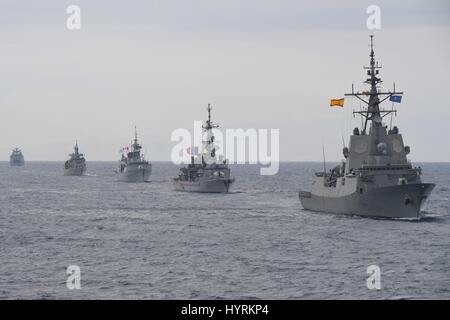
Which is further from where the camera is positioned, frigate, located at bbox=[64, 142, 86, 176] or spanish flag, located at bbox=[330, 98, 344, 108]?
frigate, located at bbox=[64, 142, 86, 176]

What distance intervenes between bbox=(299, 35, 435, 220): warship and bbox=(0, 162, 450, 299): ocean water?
1.29 m

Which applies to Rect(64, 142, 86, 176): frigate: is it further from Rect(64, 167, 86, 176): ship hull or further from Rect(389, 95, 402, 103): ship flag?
Rect(389, 95, 402, 103): ship flag

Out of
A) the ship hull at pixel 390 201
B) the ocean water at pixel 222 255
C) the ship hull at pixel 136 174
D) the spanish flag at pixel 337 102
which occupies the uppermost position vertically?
the spanish flag at pixel 337 102

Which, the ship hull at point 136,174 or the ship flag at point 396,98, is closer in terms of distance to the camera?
the ship flag at point 396,98

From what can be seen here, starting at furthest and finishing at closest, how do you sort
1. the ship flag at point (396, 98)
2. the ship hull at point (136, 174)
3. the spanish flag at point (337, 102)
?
the ship hull at point (136, 174) < the spanish flag at point (337, 102) < the ship flag at point (396, 98)

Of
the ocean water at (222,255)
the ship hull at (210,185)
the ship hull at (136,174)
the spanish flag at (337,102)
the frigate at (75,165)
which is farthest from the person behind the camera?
the frigate at (75,165)

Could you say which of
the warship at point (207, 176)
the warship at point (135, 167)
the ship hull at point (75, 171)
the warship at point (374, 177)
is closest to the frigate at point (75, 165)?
the ship hull at point (75, 171)

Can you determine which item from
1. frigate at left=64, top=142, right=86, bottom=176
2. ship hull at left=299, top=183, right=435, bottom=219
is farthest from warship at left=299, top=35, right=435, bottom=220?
frigate at left=64, top=142, right=86, bottom=176

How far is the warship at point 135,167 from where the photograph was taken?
13638 centimetres

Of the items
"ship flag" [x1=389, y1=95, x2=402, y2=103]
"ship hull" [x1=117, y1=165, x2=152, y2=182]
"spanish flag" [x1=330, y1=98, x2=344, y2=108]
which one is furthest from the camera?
"ship hull" [x1=117, y1=165, x2=152, y2=182]

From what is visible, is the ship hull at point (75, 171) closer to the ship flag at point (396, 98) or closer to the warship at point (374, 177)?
the warship at point (374, 177)

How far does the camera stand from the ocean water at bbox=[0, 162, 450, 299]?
25125mm

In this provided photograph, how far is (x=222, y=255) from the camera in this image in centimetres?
3369
